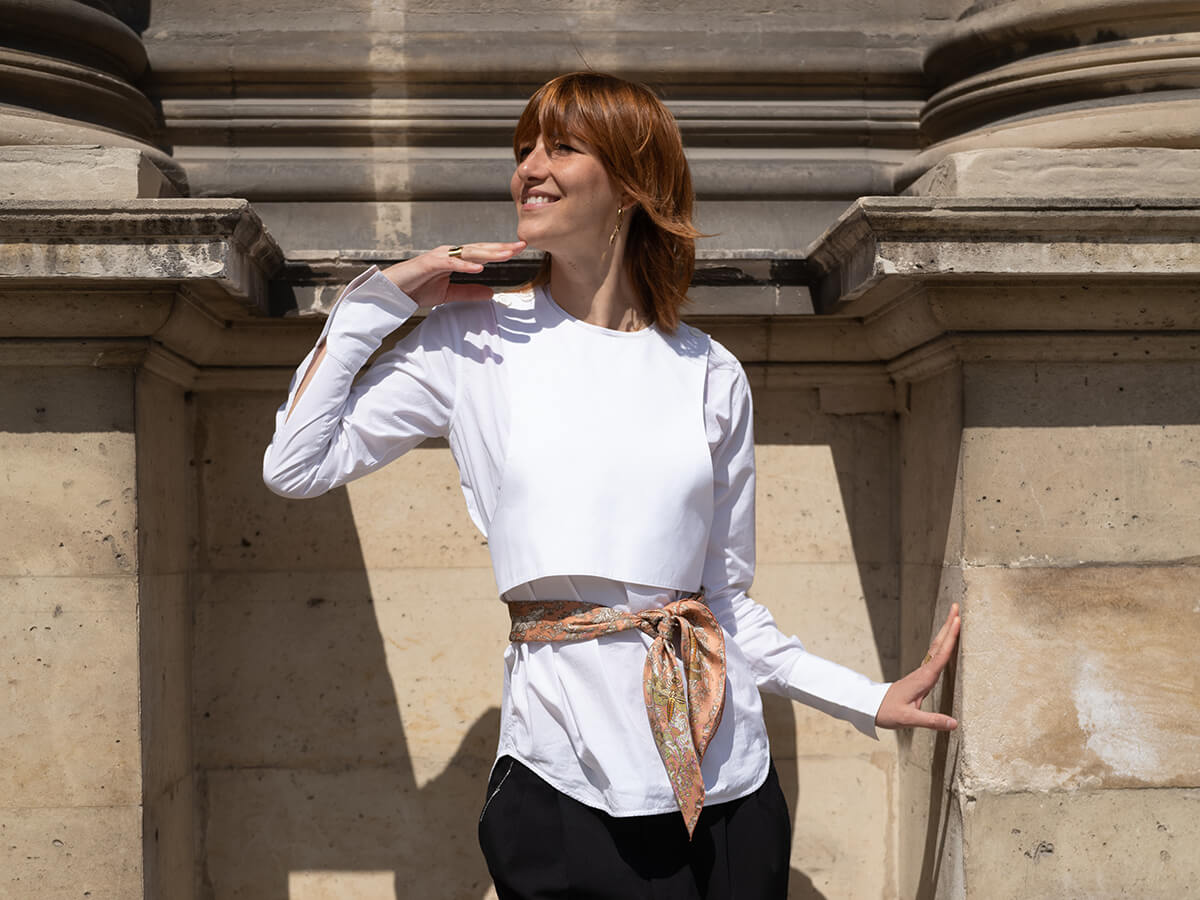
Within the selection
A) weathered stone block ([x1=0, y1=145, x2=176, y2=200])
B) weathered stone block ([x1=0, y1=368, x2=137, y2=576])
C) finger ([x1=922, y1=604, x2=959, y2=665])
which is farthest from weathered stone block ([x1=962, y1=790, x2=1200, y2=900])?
weathered stone block ([x1=0, y1=145, x2=176, y2=200])

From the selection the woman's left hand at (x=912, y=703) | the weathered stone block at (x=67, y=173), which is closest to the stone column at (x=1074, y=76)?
the woman's left hand at (x=912, y=703)

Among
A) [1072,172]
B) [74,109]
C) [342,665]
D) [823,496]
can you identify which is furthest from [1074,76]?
[74,109]

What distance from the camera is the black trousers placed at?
1898 millimetres

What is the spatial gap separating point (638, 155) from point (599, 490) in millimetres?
547

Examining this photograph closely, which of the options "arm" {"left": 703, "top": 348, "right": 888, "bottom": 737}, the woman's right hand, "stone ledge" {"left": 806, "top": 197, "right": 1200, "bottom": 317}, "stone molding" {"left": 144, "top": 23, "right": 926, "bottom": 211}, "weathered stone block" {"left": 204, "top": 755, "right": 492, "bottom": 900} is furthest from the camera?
"stone molding" {"left": 144, "top": 23, "right": 926, "bottom": 211}

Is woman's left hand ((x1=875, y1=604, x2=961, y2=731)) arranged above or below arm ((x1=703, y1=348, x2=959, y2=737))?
below

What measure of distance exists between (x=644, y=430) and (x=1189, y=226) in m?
1.16

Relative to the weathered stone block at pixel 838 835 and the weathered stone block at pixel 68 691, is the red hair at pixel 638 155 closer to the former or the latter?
the weathered stone block at pixel 68 691

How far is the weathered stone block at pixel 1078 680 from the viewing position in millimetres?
2490

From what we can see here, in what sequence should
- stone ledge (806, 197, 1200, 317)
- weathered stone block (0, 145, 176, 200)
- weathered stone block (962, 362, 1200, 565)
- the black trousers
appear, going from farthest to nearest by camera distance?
weathered stone block (962, 362, 1200, 565) → weathered stone block (0, 145, 176, 200) → stone ledge (806, 197, 1200, 317) → the black trousers

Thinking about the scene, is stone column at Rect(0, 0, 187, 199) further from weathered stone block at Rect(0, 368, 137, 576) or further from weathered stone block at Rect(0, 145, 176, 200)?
weathered stone block at Rect(0, 368, 137, 576)

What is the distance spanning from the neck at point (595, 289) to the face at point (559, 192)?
0.23 feet

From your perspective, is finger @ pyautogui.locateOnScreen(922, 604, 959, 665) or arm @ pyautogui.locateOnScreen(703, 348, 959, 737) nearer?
arm @ pyautogui.locateOnScreen(703, 348, 959, 737)

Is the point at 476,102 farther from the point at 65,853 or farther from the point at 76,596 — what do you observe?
the point at 65,853
